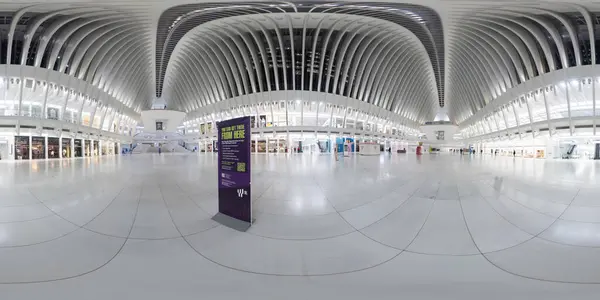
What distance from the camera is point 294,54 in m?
36.2

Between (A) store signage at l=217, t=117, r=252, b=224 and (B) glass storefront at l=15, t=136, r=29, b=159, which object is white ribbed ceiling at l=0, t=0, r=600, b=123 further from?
(A) store signage at l=217, t=117, r=252, b=224

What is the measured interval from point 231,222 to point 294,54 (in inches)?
1393

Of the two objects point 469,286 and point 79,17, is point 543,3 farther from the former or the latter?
point 79,17

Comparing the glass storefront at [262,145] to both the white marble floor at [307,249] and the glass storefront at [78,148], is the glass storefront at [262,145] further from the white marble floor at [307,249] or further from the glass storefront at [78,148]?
the white marble floor at [307,249]

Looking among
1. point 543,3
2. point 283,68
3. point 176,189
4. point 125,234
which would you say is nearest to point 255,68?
point 283,68

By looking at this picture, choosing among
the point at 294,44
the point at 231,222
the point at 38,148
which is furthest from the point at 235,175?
the point at 294,44

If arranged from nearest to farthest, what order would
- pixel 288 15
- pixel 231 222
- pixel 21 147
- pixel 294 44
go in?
pixel 231 222 < pixel 21 147 < pixel 288 15 < pixel 294 44

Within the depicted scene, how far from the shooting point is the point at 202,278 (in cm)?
222

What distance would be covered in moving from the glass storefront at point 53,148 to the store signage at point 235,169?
31785 millimetres

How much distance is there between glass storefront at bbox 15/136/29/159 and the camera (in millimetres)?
23781

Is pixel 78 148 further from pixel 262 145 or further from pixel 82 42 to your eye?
pixel 262 145

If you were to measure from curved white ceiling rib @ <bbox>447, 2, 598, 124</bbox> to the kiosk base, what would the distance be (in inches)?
1172

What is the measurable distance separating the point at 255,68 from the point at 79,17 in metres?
19.6

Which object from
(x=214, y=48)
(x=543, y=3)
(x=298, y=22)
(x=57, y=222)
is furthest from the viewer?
(x=214, y=48)
